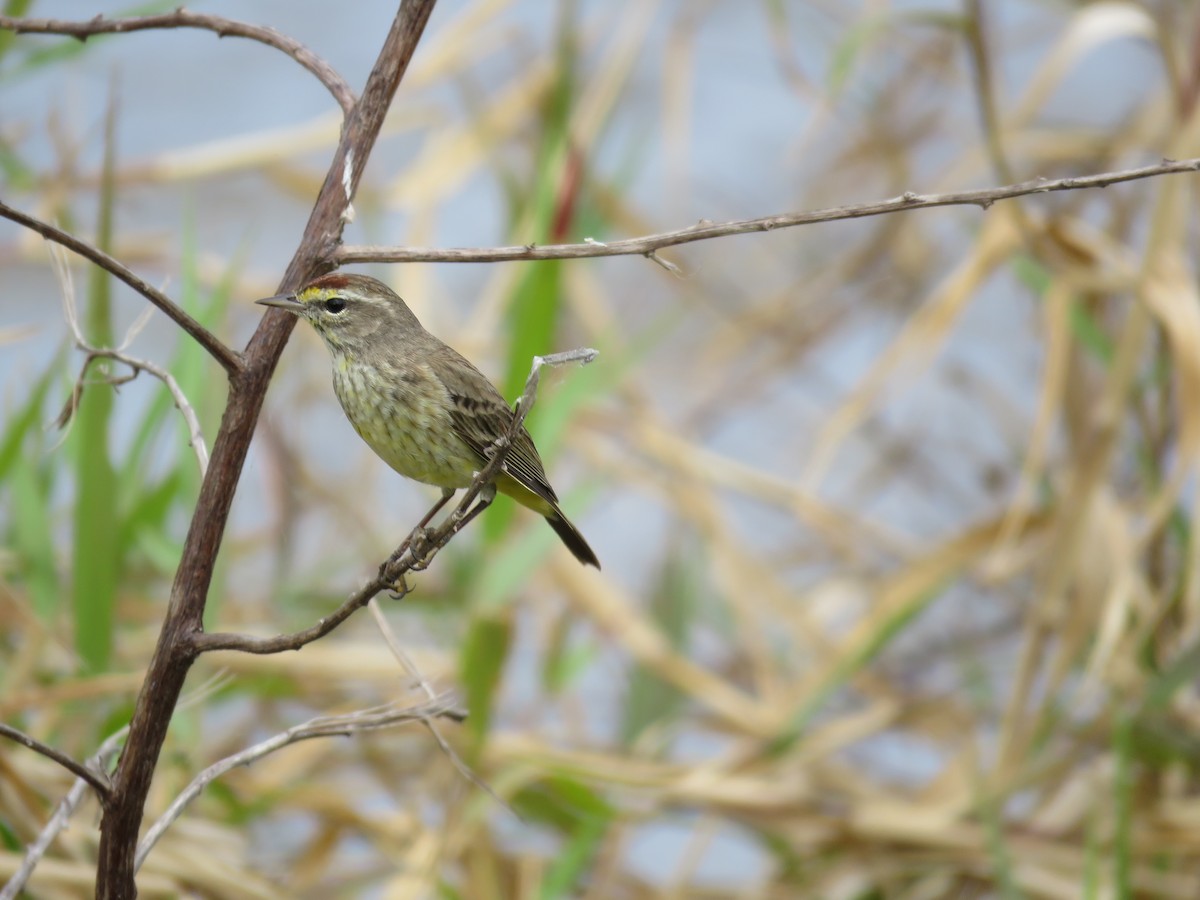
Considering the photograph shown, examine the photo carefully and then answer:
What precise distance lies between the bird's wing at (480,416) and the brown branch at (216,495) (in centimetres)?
78

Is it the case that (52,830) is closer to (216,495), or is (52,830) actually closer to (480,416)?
(216,495)

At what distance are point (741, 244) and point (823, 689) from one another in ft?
9.39

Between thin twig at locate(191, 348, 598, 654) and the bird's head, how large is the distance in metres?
0.75

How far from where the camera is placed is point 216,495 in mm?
1273

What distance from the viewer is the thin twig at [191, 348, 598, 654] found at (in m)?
1.22

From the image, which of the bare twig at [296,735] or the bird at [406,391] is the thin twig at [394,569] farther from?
the bird at [406,391]

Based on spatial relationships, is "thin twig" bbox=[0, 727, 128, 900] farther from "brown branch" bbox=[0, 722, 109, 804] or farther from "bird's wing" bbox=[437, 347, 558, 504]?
"bird's wing" bbox=[437, 347, 558, 504]

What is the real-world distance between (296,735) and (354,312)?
0.87 meters

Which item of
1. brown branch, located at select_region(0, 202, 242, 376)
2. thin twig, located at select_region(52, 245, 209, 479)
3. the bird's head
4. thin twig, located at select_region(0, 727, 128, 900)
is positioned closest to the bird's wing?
the bird's head

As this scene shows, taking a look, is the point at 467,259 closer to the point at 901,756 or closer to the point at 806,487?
the point at 806,487

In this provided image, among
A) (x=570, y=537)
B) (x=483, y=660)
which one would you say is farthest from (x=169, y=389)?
(x=483, y=660)

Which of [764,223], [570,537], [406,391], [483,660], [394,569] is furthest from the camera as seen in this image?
[483,660]

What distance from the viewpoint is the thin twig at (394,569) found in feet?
4.00

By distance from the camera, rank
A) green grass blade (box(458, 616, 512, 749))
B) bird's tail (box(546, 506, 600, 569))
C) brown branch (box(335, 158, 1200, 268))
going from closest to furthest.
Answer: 1. brown branch (box(335, 158, 1200, 268))
2. bird's tail (box(546, 506, 600, 569))
3. green grass blade (box(458, 616, 512, 749))
